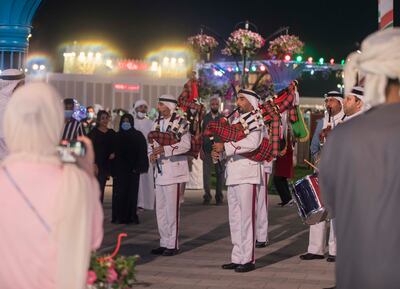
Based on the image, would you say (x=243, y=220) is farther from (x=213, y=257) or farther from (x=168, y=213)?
(x=168, y=213)

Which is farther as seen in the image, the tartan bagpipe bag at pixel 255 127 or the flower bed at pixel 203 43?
the flower bed at pixel 203 43

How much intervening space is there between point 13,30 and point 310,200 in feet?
16.3

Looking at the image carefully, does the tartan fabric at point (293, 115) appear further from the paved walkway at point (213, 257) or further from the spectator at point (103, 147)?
the spectator at point (103, 147)

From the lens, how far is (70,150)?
5.22 metres

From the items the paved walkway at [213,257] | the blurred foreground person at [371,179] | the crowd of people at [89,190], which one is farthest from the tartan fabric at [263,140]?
the blurred foreground person at [371,179]

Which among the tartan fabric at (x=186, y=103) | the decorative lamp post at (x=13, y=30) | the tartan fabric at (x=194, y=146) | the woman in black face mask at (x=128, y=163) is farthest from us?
the woman in black face mask at (x=128, y=163)

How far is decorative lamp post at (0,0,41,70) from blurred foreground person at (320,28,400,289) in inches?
388

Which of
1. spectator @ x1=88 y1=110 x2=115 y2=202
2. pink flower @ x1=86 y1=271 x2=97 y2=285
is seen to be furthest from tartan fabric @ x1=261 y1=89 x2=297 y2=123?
pink flower @ x1=86 y1=271 x2=97 y2=285

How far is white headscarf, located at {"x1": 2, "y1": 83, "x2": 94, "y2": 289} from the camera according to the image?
490 cm

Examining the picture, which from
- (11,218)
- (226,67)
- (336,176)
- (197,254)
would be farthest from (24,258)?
(226,67)

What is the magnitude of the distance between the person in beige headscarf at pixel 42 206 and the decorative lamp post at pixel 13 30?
9.74 meters

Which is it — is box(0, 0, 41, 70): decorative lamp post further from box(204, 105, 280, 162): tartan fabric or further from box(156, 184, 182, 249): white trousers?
box(204, 105, 280, 162): tartan fabric

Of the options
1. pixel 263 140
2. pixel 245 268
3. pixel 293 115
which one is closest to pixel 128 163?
pixel 293 115

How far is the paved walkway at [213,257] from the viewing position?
39.0 feet
